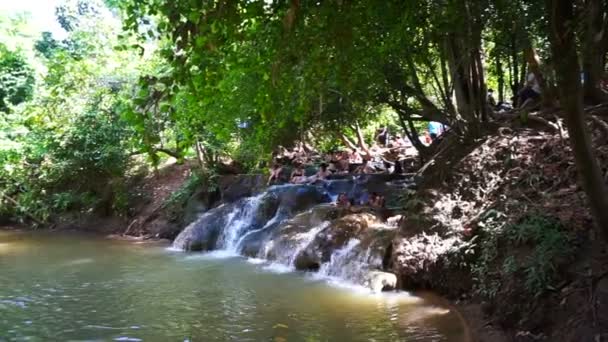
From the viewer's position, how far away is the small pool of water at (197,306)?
22.6ft

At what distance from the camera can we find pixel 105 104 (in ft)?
66.7

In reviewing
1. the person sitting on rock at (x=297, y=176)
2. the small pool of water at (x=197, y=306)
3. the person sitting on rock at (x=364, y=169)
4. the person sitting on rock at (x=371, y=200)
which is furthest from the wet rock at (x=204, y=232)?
the person sitting on rock at (x=371, y=200)

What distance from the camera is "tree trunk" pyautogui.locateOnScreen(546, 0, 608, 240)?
372 centimetres

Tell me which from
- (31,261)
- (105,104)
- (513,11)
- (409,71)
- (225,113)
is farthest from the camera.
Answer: (105,104)

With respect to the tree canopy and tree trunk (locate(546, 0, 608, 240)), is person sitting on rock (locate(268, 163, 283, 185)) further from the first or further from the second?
tree trunk (locate(546, 0, 608, 240))

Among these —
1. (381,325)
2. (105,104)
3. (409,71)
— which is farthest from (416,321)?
(105,104)

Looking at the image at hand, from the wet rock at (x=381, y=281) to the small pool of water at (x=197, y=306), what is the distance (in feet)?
0.79

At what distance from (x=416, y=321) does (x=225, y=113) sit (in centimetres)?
484

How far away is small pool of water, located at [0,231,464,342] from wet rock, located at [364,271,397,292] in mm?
240

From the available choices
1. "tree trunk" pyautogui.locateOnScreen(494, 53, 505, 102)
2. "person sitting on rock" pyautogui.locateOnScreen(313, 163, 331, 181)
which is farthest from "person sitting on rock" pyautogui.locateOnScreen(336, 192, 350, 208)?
"tree trunk" pyautogui.locateOnScreen(494, 53, 505, 102)

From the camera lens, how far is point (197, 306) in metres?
8.29

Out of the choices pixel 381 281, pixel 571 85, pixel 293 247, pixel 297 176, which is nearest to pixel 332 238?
pixel 293 247

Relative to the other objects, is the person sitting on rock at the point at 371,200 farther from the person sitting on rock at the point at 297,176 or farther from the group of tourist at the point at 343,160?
the person sitting on rock at the point at 297,176

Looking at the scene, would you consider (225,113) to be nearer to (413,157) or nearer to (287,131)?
(287,131)
